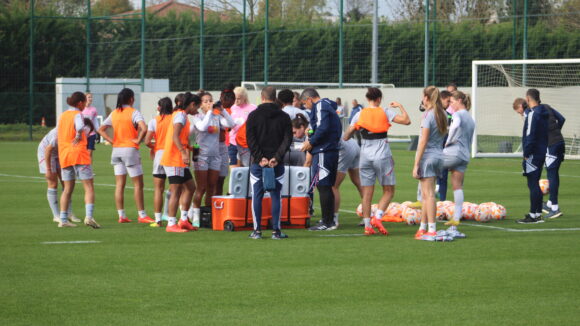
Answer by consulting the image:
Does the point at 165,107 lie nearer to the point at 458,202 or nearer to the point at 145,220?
the point at 145,220

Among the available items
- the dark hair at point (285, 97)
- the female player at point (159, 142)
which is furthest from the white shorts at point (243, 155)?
the dark hair at point (285, 97)

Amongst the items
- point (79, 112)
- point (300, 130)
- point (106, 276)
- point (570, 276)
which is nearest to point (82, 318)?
point (106, 276)

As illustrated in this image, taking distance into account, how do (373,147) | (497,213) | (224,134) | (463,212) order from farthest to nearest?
(463,212) → (497,213) → (224,134) → (373,147)

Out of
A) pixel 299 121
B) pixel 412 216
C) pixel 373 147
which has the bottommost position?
pixel 412 216

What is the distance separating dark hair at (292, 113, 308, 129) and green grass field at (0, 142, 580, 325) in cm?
165

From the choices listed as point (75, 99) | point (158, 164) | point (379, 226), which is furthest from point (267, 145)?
point (75, 99)

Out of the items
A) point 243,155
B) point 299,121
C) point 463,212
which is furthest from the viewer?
point 243,155

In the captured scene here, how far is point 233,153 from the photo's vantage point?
45.6ft

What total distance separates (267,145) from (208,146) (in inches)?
64.7

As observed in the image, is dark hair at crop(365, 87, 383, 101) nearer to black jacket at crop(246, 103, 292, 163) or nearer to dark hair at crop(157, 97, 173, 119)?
black jacket at crop(246, 103, 292, 163)

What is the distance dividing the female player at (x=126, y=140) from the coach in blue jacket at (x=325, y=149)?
253 cm

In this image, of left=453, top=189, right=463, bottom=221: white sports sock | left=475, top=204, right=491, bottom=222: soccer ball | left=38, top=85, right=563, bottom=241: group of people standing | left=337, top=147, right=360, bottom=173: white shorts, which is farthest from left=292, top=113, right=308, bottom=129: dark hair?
left=475, top=204, right=491, bottom=222: soccer ball

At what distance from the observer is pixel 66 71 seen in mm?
44406

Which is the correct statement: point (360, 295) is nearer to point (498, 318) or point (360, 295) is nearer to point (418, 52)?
point (498, 318)
